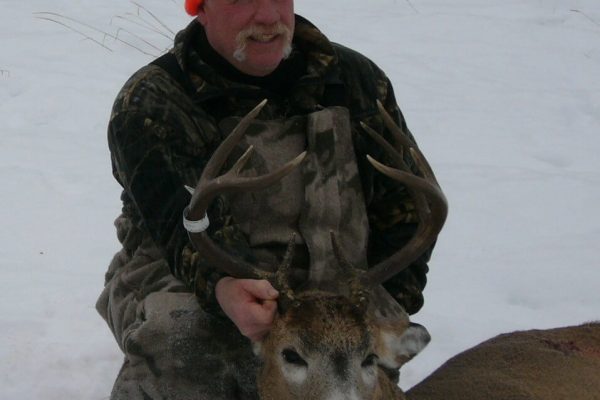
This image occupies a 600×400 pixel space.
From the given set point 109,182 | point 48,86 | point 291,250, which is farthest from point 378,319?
point 48,86

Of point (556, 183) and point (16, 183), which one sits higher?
point (556, 183)

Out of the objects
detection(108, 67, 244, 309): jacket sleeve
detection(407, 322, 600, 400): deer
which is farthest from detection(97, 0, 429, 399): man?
detection(407, 322, 600, 400): deer

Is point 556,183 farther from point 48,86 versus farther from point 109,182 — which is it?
point 48,86

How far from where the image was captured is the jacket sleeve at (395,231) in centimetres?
411

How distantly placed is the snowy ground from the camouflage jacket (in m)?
1.17

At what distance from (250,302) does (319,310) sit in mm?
213

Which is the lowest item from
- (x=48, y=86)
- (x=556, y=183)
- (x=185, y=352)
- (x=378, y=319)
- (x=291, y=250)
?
(x=48, y=86)

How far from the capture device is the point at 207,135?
12.5ft

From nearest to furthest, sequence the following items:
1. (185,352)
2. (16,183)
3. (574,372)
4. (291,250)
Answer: (291,250) → (185,352) → (574,372) → (16,183)

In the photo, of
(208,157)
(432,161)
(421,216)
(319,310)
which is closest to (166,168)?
(208,157)

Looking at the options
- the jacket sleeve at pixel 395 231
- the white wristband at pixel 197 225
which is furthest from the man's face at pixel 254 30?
the white wristband at pixel 197 225

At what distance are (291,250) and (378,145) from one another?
85 centimetres

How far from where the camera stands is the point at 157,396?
390 cm

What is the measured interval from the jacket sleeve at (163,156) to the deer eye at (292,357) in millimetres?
345
